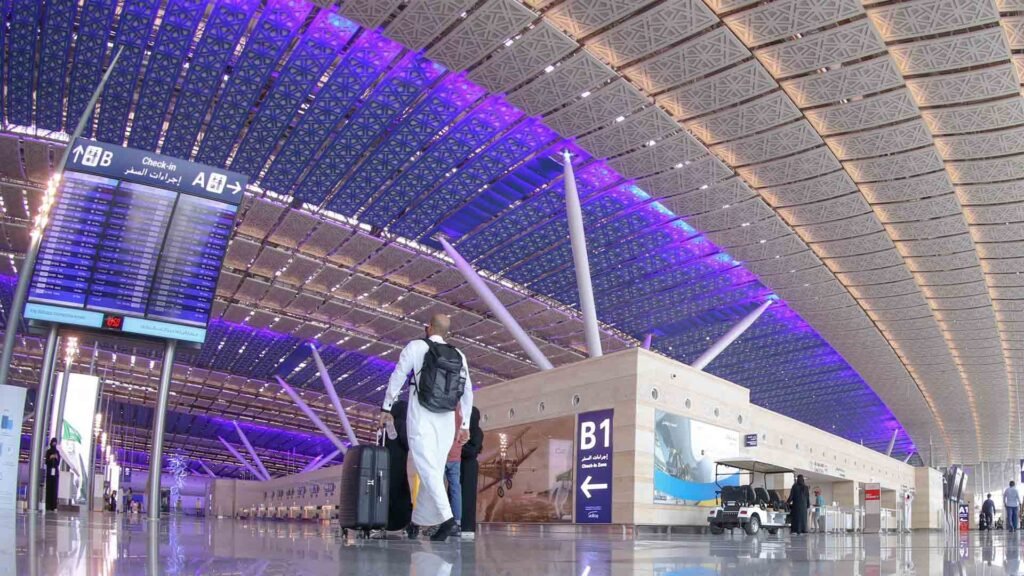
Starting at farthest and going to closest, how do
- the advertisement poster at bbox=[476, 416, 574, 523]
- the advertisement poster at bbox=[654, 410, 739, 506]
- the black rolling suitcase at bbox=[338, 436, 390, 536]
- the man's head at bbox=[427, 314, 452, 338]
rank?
the advertisement poster at bbox=[476, 416, 574, 523]
the advertisement poster at bbox=[654, 410, 739, 506]
the black rolling suitcase at bbox=[338, 436, 390, 536]
the man's head at bbox=[427, 314, 452, 338]

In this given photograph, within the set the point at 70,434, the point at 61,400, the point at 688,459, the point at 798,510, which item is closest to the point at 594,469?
the point at 688,459

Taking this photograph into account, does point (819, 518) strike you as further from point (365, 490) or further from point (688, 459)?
point (365, 490)

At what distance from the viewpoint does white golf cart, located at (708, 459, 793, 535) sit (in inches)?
687

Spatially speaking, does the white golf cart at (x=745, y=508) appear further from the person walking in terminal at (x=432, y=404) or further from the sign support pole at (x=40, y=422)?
the sign support pole at (x=40, y=422)

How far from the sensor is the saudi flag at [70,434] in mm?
22158

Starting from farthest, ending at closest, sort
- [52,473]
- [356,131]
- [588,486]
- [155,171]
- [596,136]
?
[356,131], [596,136], [52,473], [588,486], [155,171]

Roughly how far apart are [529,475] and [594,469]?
182 centimetres

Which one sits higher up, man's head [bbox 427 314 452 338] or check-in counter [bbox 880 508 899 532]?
man's head [bbox 427 314 452 338]

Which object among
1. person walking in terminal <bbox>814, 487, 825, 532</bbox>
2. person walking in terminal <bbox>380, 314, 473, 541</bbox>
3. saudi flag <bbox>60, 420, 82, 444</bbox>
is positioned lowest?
person walking in terminal <bbox>814, 487, 825, 532</bbox>

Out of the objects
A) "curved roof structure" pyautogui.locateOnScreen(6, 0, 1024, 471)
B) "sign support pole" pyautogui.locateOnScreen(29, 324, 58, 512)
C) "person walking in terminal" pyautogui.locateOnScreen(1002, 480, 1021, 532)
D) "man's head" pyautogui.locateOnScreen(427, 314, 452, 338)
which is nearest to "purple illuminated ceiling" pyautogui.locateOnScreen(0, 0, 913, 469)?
"curved roof structure" pyautogui.locateOnScreen(6, 0, 1024, 471)

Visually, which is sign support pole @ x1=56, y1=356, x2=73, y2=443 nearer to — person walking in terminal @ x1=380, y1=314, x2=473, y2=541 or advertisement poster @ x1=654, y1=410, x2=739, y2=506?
advertisement poster @ x1=654, y1=410, x2=739, y2=506

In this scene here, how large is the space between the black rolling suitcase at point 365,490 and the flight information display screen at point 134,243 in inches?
435

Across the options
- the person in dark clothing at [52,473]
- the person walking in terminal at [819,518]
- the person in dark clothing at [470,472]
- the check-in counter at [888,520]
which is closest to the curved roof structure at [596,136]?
the person in dark clothing at [52,473]

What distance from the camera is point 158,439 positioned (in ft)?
53.0
